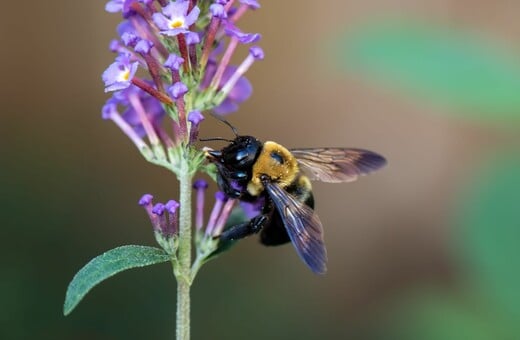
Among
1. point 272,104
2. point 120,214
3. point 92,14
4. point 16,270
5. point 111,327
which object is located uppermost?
point 92,14

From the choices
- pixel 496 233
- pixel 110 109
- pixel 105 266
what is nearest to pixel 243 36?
pixel 110 109

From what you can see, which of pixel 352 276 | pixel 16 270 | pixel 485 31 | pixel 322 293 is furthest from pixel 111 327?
pixel 485 31

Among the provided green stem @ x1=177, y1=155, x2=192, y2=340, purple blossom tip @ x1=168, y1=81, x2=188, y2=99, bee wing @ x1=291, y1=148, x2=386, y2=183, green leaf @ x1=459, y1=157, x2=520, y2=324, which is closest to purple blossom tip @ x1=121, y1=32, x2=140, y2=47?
purple blossom tip @ x1=168, y1=81, x2=188, y2=99

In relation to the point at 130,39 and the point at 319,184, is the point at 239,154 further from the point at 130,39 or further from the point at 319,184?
the point at 319,184

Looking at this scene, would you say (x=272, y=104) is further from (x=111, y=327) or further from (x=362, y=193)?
(x=111, y=327)

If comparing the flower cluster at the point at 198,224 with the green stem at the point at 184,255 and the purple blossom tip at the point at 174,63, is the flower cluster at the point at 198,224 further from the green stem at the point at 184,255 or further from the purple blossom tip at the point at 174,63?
the purple blossom tip at the point at 174,63
